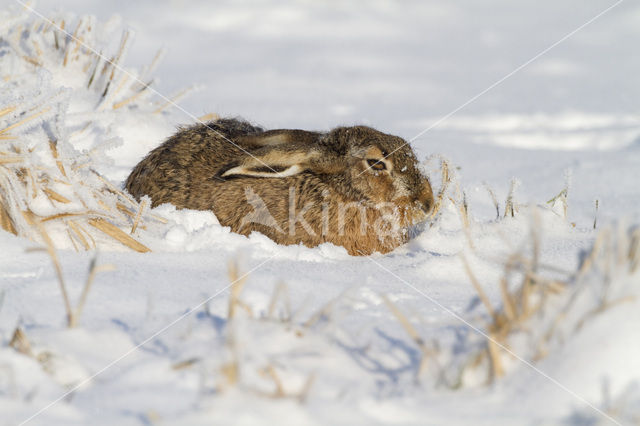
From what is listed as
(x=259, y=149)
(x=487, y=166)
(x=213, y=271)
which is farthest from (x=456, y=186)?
(x=487, y=166)

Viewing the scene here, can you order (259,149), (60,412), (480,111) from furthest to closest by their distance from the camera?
(480,111) → (259,149) → (60,412)

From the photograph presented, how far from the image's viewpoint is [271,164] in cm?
447

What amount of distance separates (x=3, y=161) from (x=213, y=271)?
1319 millimetres

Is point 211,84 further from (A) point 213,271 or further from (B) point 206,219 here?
(A) point 213,271

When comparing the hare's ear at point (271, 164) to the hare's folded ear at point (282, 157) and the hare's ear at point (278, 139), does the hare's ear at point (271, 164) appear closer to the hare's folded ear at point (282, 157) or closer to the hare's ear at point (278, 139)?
the hare's folded ear at point (282, 157)

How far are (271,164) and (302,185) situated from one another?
0.29m

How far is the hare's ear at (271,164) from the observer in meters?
4.42

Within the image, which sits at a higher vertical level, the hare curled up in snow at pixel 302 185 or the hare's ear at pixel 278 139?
the hare's ear at pixel 278 139

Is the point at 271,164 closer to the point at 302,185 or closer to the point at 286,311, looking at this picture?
the point at 302,185

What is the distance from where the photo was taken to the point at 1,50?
19.7 feet

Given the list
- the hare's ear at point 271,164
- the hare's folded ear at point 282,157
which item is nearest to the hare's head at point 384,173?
the hare's folded ear at point 282,157

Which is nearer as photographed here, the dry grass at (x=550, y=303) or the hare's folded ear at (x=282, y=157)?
the dry grass at (x=550, y=303)

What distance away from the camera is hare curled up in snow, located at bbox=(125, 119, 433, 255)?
445cm

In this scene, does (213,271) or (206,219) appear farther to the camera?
(206,219)
